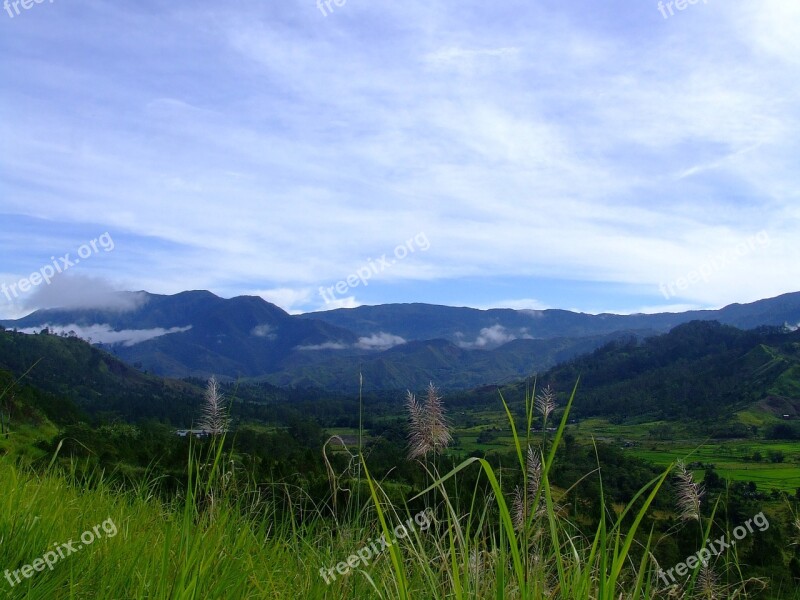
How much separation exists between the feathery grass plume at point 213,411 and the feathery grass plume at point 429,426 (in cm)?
143

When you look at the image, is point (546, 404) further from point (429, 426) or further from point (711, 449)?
point (711, 449)

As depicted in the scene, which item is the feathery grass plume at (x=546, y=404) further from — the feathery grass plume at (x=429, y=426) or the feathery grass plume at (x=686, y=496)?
the feathery grass plume at (x=686, y=496)

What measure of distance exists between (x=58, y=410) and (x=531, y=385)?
76882 millimetres

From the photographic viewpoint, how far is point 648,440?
568 feet

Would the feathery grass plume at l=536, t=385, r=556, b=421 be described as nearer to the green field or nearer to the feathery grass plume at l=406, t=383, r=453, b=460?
the feathery grass plume at l=406, t=383, r=453, b=460

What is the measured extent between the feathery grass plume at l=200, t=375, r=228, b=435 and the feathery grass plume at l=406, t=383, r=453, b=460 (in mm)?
1433

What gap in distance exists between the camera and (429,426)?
398 cm

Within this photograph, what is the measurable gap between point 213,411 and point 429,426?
1.73 meters

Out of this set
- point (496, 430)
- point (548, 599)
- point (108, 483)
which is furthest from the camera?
point (496, 430)

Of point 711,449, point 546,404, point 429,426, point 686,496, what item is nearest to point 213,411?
point 429,426

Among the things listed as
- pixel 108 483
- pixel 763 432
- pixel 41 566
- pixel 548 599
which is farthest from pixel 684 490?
pixel 763 432

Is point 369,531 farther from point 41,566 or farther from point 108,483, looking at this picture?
point 108,483

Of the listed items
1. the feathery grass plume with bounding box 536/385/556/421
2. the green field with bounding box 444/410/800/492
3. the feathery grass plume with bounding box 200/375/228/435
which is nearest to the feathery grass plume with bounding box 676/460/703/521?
the feathery grass plume with bounding box 536/385/556/421

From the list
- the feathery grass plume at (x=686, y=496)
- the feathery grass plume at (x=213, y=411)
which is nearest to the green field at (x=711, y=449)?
the feathery grass plume at (x=213, y=411)
